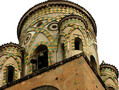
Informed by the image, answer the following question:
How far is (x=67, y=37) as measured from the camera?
20.3 metres

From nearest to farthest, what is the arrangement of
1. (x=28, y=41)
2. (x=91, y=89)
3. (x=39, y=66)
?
(x=91, y=89), (x=39, y=66), (x=28, y=41)

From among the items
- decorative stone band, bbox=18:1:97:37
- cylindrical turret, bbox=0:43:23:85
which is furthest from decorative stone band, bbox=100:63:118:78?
cylindrical turret, bbox=0:43:23:85

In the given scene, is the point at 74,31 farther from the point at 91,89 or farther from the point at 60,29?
the point at 91,89

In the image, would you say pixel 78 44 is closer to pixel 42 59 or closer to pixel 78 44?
pixel 78 44

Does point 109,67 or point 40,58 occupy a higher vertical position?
point 109,67

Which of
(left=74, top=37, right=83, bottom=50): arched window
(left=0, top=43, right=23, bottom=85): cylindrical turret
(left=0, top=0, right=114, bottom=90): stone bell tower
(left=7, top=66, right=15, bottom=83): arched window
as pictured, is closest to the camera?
(left=0, top=0, right=114, bottom=90): stone bell tower

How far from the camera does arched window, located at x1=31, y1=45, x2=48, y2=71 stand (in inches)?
793

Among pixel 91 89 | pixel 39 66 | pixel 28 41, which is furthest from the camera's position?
pixel 28 41

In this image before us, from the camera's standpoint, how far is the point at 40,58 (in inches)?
805

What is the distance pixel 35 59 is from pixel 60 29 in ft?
5.07

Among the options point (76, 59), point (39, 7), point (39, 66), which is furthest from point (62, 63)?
point (39, 7)

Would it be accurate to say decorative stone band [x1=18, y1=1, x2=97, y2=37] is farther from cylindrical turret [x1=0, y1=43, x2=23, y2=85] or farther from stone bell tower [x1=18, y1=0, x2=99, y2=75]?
cylindrical turret [x1=0, y1=43, x2=23, y2=85]

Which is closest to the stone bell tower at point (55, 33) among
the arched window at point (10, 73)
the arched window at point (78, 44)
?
the arched window at point (78, 44)

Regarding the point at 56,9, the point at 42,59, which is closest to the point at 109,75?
the point at 42,59
